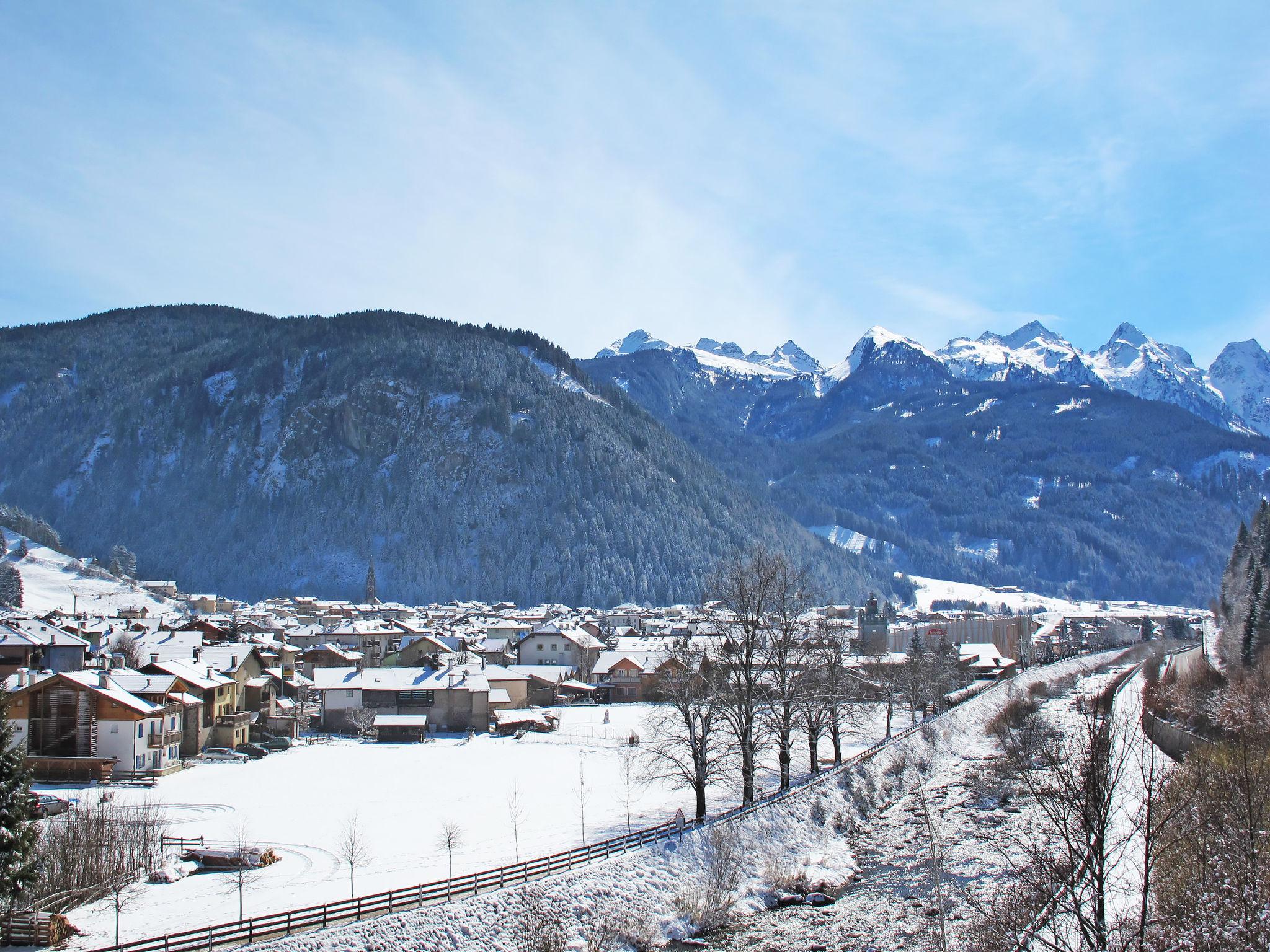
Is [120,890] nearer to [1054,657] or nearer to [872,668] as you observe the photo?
[872,668]

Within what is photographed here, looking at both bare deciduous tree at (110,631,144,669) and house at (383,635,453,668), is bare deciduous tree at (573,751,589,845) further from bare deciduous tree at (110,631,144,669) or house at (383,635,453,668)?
house at (383,635,453,668)

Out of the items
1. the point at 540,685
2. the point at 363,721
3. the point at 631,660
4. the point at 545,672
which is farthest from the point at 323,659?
the point at 631,660

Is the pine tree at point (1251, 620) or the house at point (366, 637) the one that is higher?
the pine tree at point (1251, 620)

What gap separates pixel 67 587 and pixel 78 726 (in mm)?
127296

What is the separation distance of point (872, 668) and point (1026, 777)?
69.1 meters

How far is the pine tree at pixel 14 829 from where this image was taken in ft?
78.4

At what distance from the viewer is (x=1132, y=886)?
25906 mm

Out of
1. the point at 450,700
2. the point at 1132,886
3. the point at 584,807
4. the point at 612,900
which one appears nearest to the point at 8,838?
the point at 612,900

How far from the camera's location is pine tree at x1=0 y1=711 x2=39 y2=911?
78.4 feet

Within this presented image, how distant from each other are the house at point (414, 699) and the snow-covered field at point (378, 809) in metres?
5.90

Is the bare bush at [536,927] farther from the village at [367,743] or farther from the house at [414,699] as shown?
the house at [414,699]

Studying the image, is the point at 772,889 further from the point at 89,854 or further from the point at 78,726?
the point at 78,726

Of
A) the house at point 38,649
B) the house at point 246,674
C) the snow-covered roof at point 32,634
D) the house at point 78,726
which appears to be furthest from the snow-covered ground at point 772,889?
the snow-covered roof at point 32,634

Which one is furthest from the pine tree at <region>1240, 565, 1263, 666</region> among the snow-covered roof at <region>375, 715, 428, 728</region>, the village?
the snow-covered roof at <region>375, 715, 428, 728</region>
